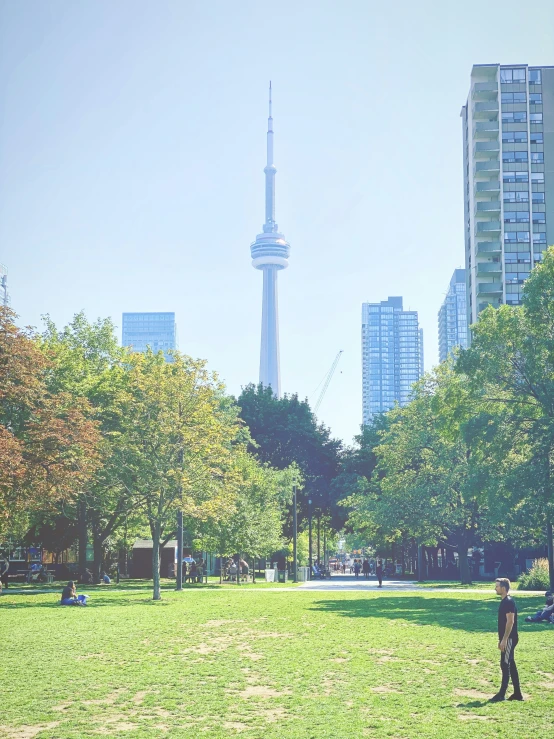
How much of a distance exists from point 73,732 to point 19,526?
129 feet

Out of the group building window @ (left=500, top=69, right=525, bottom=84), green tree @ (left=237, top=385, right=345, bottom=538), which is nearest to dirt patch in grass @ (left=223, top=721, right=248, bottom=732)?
green tree @ (left=237, top=385, right=345, bottom=538)

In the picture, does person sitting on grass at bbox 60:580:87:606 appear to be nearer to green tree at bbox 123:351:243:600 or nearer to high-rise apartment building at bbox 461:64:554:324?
green tree at bbox 123:351:243:600

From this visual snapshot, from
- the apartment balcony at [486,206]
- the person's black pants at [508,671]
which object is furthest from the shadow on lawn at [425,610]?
the apartment balcony at [486,206]

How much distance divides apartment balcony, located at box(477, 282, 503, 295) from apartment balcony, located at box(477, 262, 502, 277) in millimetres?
1064

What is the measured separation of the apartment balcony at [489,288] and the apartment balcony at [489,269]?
1064 millimetres

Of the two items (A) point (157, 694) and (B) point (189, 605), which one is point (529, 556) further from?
(A) point (157, 694)

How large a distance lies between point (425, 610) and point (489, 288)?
237ft

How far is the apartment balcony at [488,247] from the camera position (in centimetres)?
9812

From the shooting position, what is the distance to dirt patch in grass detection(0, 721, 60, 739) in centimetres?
1131

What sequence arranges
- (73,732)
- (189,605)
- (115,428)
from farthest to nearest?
(115,428), (189,605), (73,732)

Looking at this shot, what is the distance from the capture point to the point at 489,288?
9712 centimetres

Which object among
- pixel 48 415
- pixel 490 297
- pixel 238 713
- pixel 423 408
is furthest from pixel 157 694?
pixel 490 297

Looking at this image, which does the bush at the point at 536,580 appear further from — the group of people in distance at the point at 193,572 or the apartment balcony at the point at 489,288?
the apartment balcony at the point at 489,288

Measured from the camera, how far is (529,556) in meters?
64.0
